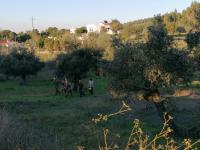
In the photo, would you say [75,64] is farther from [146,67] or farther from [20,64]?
[146,67]

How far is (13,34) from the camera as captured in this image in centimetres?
15288

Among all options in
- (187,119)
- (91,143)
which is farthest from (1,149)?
(187,119)

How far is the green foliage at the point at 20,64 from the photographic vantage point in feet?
197

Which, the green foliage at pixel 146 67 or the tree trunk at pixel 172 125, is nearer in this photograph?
the green foliage at pixel 146 67

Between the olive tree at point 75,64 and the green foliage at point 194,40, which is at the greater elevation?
the green foliage at point 194,40

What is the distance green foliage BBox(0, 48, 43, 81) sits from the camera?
6017 centimetres

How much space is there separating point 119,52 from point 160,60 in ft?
5.93

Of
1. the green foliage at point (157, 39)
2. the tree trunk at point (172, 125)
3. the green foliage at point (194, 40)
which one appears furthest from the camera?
the green foliage at point (194, 40)

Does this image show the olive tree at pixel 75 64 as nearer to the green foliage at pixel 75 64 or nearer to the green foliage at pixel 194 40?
the green foliage at pixel 75 64

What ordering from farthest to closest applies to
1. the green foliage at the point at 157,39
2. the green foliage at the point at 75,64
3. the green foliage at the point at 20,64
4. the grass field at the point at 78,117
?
the green foliage at the point at 20,64, the green foliage at the point at 75,64, the green foliage at the point at 157,39, the grass field at the point at 78,117

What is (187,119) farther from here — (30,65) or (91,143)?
(30,65)

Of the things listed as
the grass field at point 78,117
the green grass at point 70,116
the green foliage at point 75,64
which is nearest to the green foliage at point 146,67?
the grass field at point 78,117

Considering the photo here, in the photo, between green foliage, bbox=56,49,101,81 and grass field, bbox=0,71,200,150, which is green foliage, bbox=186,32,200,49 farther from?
green foliage, bbox=56,49,101,81

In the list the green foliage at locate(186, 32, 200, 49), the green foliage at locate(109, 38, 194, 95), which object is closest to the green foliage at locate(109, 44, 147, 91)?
the green foliage at locate(109, 38, 194, 95)
